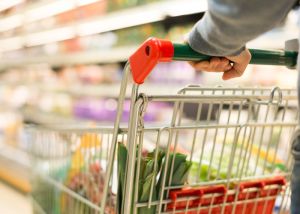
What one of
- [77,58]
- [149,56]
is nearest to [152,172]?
[149,56]

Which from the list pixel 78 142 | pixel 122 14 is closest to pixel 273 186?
pixel 78 142

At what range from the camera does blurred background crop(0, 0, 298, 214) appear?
2.47m

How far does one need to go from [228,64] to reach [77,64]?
367 cm

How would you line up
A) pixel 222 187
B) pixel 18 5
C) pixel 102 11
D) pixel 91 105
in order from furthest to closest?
pixel 18 5 < pixel 91 105 < pixel 102 11 < pixel 222 187

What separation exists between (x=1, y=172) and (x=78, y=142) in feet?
8.31

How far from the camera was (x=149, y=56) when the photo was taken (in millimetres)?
718

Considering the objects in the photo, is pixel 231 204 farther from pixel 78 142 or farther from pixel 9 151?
pixel 9 151

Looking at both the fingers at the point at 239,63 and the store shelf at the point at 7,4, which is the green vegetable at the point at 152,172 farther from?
the store shelf at the point at 7,4

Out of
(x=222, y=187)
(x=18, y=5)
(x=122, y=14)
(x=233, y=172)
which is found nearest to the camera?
(x=222, y=187)

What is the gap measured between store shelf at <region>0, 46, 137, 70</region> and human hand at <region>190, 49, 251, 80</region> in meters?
2.05

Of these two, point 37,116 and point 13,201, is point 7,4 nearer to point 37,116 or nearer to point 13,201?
point 37,116

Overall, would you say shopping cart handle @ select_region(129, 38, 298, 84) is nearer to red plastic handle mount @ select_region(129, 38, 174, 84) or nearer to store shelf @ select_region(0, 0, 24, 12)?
red plastic handle mount @ select_region(129, 38, 174, 84)

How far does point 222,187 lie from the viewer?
37.1 inches

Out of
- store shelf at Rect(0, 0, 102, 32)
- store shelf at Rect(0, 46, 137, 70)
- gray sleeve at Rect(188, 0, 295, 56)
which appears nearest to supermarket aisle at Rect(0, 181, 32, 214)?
store shelf at Rect(0, 46, 137, 70)
